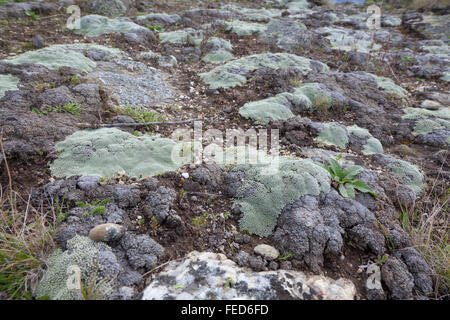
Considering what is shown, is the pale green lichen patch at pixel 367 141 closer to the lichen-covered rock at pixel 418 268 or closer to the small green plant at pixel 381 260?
the lichen-covered rock at pixel 418 268

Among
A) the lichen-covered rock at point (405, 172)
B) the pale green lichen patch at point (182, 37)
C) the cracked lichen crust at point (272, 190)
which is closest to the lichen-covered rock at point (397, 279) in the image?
the cracked lichen crust at point (272, 190)

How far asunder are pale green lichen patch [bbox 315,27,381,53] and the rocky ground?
1998mm

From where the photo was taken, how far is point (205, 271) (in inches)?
118

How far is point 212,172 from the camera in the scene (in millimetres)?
4375

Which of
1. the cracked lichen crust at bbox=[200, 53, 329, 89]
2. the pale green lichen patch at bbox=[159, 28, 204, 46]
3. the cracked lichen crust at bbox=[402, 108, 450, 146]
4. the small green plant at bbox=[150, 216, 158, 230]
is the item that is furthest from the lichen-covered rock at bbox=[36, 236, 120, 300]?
the pale green lichen patch at bbox=[159, 28, 204, 46]

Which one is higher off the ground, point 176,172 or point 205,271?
point 176,172

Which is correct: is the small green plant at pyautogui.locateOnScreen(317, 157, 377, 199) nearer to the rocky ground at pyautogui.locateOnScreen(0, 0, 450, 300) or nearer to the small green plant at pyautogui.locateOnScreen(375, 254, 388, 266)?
the rocky ground at pyautogui.locateOnScreen(0, 0, 450, 300)

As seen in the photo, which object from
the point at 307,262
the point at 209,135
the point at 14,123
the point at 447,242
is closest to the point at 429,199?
the point at 447,242

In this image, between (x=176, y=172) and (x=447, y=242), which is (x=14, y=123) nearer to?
(x=176, y=172)

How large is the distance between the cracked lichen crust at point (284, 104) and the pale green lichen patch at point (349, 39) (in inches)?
208

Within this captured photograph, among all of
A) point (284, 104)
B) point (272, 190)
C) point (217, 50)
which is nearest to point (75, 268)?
point (272, 190)

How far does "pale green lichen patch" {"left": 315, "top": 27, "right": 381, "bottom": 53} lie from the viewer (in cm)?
1112

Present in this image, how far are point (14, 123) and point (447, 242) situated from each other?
22.9 feet

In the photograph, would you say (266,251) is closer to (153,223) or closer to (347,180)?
(153,223)
